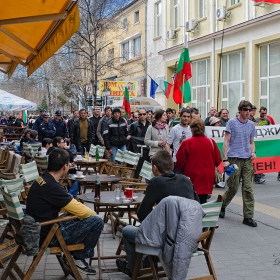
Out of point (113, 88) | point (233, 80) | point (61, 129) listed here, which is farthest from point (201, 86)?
point (61, 129)

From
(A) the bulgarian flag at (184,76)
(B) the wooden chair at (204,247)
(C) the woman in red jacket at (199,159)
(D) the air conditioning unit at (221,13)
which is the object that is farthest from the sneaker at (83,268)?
(D) the air conditioning unit at (221,13)

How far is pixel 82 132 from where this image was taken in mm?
15516

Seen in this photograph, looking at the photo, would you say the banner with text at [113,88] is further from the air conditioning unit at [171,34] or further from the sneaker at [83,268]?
the sneaker at [83,268]

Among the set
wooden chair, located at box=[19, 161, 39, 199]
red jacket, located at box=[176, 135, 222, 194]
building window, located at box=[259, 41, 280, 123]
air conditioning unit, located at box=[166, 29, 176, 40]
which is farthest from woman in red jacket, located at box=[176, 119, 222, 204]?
air conditioning unit, located at box=[166, 29, 176, 40]

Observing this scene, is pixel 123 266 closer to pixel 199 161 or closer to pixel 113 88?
pixel 199 161

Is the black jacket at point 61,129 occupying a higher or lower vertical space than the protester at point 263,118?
lower

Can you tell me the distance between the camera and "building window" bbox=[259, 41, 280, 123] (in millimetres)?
19859

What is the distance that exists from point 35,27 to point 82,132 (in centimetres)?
760

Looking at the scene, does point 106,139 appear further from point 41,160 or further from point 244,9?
point 244,9

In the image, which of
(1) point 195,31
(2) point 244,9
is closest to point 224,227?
(2) point 244,9

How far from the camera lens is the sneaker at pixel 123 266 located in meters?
5.66

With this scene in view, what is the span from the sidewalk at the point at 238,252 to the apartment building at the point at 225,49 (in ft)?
26.3

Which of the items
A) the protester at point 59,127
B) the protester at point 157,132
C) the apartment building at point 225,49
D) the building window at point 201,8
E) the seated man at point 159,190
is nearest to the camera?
the seated man at point 159,190

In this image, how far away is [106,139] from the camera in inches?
538
